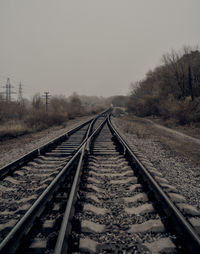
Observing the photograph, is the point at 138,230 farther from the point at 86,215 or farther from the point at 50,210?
the point at 50,210

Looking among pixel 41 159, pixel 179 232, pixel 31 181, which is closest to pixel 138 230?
pixel 179 232

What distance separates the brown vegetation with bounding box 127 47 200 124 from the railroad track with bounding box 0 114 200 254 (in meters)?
16.0

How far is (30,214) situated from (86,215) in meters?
0.73

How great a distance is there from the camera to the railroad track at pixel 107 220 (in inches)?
76.9

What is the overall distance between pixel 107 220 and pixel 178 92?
2431cm

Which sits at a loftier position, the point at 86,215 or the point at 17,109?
the point at 17,109

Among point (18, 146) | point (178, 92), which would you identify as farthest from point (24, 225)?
point (178, 92)

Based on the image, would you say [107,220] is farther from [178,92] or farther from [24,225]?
[178,92]

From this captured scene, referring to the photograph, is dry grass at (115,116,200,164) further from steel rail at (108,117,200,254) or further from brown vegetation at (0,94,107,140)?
brown vegetation at (0,94,107,140)

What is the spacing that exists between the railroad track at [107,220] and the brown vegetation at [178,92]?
15958mm

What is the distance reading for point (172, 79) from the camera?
24844 mm

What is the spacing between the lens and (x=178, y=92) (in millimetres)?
24031

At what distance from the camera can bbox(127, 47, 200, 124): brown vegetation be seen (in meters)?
18.0

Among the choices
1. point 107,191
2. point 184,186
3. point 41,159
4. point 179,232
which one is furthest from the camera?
point 41,159
